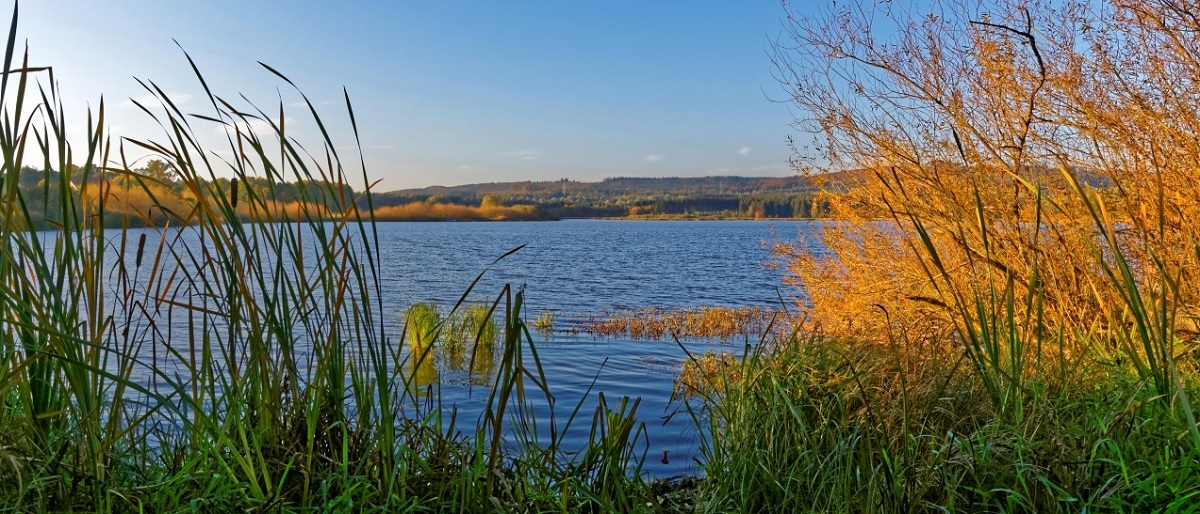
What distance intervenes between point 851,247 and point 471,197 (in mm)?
99794

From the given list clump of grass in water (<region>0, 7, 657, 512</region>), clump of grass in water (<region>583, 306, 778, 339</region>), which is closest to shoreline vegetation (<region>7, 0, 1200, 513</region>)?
clump of grass in water (<region>0, 7, 657, 512</region>)

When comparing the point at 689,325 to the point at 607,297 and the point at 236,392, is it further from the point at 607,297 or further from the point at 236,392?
the point at 236,392

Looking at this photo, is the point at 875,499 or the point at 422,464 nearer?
the point at 422,464

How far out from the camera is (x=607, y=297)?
2097 cm

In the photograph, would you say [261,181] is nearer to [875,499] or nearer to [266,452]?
[266,452]

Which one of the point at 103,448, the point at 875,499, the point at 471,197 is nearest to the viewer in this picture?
the point at 103,448

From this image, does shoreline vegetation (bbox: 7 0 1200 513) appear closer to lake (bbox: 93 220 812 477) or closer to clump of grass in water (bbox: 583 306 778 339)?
lake (bbox: 93 220 812 477)

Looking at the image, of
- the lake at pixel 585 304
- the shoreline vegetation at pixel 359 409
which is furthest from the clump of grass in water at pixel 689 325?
the shoreline vegetation at pixel 359 409

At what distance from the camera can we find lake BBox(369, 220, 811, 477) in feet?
26.3

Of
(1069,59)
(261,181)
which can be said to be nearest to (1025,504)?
(261,181)

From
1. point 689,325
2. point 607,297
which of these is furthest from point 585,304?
point 689,325

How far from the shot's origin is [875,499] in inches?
96.1

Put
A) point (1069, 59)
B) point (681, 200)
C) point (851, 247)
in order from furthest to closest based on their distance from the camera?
point (681, 200) < point (851, 247) < point (1069, 59)

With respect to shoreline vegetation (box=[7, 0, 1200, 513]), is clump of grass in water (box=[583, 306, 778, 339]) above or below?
below
